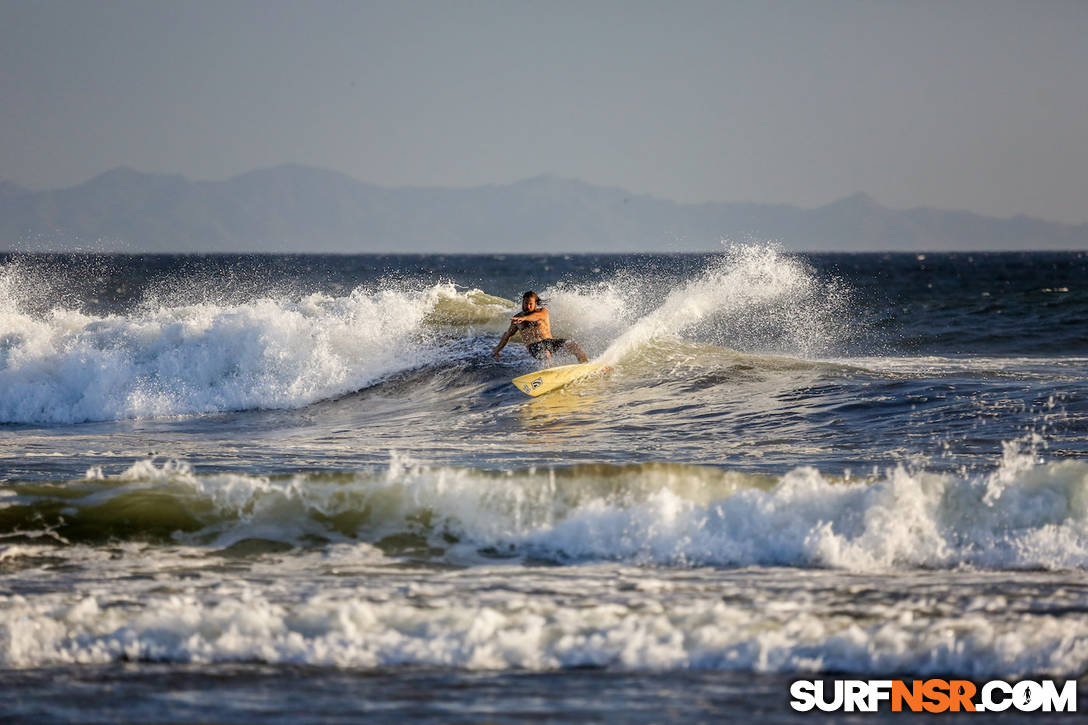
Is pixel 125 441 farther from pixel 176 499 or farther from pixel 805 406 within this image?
pixel 805 406

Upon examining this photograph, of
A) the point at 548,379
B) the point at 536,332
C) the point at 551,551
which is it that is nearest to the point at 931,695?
the point at 551,551

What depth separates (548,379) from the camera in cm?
1507

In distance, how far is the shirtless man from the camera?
16.1m

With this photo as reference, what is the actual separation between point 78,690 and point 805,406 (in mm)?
10439

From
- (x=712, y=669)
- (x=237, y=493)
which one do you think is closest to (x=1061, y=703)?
(x=712, y=669)

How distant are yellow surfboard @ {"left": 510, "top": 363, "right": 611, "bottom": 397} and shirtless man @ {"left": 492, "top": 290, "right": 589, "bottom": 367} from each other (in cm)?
39

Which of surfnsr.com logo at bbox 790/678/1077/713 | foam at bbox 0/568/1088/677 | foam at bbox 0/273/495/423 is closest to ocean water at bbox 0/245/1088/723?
foam at bbox 0/568/1088/677

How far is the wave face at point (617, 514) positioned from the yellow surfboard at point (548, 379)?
6.23 meters

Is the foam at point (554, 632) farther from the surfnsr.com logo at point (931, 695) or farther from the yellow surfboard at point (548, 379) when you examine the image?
the yellow surfboard at point (548, 379)

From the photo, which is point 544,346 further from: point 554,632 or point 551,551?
point 554,632

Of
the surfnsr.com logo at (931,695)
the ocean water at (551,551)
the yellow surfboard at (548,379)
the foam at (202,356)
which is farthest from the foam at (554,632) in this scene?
the foam at (202,356)

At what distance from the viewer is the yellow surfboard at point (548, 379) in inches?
589

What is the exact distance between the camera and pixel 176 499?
8.36 meters

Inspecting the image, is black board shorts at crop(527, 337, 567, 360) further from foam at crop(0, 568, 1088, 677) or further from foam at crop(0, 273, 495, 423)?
foam at crop(0, 568, 1088, 677)
